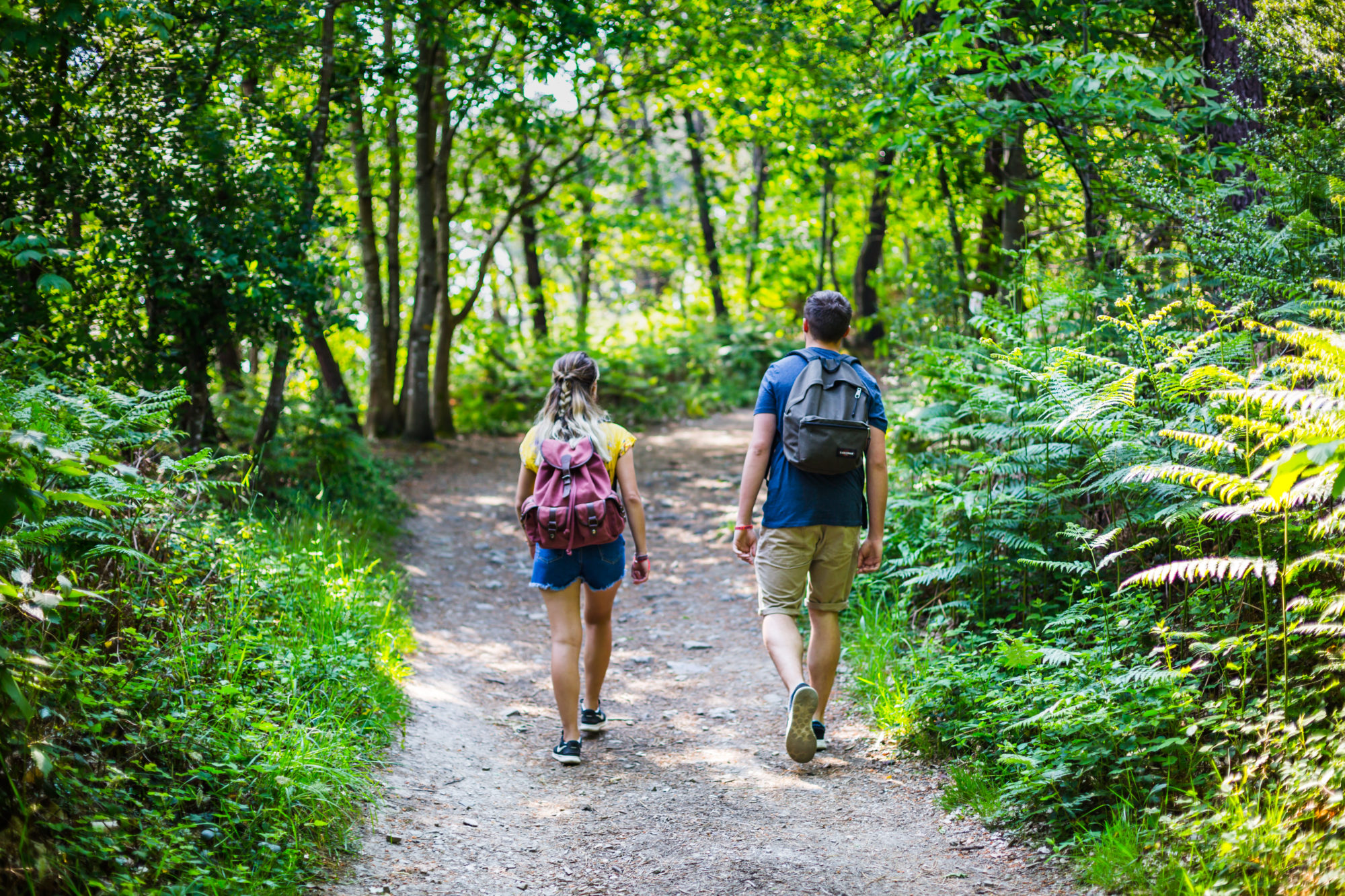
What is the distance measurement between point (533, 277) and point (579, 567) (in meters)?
16.1

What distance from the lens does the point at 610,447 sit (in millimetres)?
5145

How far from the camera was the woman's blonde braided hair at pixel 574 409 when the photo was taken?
508cm

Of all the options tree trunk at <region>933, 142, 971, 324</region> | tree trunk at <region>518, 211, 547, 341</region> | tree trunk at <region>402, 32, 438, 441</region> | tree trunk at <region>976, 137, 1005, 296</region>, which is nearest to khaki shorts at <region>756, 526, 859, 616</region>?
tree trunk at <region>976, 137, 1005, 296</region>

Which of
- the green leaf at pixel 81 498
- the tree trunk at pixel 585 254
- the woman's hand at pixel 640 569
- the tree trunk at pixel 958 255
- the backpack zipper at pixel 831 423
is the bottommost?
the woman's hand at pixel 640 569

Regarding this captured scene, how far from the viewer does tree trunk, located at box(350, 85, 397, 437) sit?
1305 cm

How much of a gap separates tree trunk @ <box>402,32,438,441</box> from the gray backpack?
375 inches

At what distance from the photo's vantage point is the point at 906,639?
19.0 feet

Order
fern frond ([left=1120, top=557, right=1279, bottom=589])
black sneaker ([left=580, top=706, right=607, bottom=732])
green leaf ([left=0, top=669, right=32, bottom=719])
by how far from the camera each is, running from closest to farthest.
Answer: green leaf ([left=0, top=669, right=32, bottom=719])
fern frond ([left=1120, top=557, right=1279, bottom=589])
black sneaker ([left=580, top=706, right=607, bottom=732])

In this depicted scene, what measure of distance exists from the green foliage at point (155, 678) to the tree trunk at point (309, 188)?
2.21 metres

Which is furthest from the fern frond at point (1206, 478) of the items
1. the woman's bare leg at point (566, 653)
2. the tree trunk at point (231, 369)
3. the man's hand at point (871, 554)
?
the tree trunk at point (231, 369)

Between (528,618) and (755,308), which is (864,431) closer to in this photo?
(528,618)

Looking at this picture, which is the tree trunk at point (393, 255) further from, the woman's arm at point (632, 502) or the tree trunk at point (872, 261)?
the woman's arm at point (632, 502)

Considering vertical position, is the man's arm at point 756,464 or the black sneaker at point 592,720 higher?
the man's arm at point 756,464

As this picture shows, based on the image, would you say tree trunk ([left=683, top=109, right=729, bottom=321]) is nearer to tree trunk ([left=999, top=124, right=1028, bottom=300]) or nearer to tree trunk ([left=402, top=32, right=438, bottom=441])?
tree trunk ([left=402, top=32, right=438, bottom=441])
